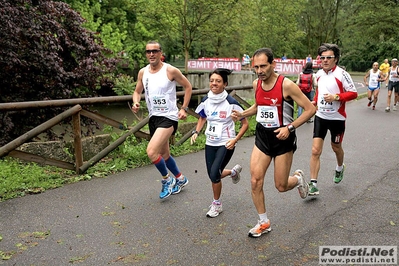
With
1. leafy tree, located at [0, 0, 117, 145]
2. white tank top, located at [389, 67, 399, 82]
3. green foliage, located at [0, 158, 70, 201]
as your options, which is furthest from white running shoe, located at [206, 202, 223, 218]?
white tank top, located at [389, 67, 399, 82]

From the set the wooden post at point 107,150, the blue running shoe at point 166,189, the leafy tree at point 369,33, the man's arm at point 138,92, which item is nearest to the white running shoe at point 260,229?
the blue running shoe at point 166,189

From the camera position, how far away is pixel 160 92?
511 cm

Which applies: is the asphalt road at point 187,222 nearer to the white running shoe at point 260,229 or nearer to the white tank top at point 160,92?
the white running shoe at point 260,229

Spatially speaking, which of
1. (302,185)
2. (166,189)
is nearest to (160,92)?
(166,189)

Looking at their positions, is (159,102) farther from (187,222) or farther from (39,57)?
(39,57)

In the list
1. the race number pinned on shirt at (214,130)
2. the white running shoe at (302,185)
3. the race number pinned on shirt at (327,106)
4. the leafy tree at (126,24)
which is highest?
the leafy tree at (126,24)

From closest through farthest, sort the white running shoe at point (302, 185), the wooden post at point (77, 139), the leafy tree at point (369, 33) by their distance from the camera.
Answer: the white running shoe at point (302, 185) < the wooden post at point (77, 139) < the leafy tree at point (369, 33)

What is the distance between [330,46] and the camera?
4969 mm

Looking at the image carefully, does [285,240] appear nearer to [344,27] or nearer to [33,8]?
[33,8]

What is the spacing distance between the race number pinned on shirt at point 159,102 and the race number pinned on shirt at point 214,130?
809 millimetres

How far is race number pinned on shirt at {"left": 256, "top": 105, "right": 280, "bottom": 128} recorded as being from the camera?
3.98 m

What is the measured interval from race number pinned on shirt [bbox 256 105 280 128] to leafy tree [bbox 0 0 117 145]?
6.52 m

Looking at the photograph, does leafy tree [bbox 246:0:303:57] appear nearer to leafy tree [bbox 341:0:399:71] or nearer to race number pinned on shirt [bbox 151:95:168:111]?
leafy tree [bbox 341:0:399:71]

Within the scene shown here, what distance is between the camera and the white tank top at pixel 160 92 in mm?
5090
